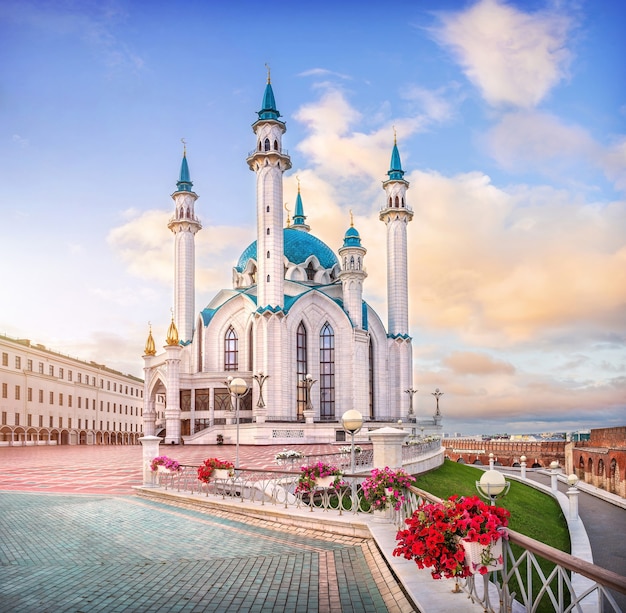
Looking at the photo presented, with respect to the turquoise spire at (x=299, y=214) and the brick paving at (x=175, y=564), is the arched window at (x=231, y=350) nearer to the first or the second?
the turquoise spire at (x=299, y=214)

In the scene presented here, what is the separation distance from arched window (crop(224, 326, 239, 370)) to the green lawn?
2004cm

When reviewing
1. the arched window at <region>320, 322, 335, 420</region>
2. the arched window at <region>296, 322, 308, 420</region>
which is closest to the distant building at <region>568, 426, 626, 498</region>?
the arched window at <region>320, 322, 335, 420</region>

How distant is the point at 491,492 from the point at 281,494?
704 cm

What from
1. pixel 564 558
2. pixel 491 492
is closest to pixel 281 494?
pixel 491 492

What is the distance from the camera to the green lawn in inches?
922

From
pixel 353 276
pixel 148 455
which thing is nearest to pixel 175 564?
pixel 148 455

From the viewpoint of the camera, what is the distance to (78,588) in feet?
22.6

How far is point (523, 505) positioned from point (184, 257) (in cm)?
3209

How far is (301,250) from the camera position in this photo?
182 feet

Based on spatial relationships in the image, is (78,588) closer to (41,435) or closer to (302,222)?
(41,435)

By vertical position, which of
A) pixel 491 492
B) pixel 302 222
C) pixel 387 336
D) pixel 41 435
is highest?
pixel 302 222

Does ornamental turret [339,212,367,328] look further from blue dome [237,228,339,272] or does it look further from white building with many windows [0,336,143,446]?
white building with many windows [0,336,143,446]

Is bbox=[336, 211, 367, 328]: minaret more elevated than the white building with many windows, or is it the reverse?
bbox=[336, 211, 367, 328]: minaret

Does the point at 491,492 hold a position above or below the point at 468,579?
above
